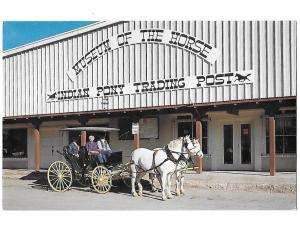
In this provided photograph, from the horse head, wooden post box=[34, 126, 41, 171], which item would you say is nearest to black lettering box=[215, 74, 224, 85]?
the horse head

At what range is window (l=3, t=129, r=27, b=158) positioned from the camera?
16.2 metres

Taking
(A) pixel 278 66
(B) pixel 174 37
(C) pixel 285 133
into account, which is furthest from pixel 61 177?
(A) pixel 278 66

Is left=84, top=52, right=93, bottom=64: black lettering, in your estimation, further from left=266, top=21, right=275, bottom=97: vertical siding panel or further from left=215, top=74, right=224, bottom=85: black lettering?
left=266, top=21, right=275, bottom=97: vertical siding panel

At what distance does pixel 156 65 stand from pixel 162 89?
0.81 metres

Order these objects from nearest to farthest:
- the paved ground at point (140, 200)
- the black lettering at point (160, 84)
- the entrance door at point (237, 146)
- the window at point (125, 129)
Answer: the paved ground at point (140, 200) < the entrance door at point (237, 146) < the black lettering at point (160, 84) < the window at point (125, 129)

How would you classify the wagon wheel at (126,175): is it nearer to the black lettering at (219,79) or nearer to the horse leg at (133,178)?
the horse leg at (133,178)

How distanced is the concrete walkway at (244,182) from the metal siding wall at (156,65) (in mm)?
2412

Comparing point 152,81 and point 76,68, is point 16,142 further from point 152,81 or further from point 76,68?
point 152,81

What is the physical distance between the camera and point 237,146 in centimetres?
1462

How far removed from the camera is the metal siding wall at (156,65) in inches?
509

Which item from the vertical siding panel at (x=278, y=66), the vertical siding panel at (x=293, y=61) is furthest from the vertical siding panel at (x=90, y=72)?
the vertical siding panel at (x=293, y=61)

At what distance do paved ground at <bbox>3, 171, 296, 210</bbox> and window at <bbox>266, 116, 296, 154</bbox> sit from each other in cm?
184
